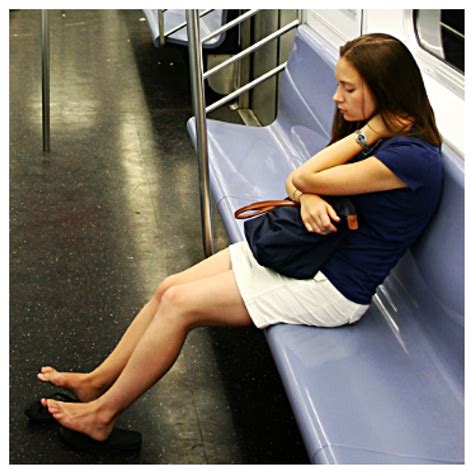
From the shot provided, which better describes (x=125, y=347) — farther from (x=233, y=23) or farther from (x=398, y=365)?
(x=233, y=23)

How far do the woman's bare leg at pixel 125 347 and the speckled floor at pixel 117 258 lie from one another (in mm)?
148

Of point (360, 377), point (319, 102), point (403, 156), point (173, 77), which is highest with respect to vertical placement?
point (403, 156)

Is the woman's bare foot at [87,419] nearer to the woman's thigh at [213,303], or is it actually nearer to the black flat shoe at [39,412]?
the black flat shoe at [39,412]

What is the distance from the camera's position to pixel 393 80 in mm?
2361

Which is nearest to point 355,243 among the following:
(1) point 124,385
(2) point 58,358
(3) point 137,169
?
(1) point 124,385

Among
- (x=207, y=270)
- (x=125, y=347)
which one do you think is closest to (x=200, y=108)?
(x=207, y=270)

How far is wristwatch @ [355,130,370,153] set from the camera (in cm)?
248

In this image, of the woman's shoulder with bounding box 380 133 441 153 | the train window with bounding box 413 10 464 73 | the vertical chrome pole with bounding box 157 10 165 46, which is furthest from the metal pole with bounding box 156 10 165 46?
the woman's shoulder with bounding box 380 133 441 153

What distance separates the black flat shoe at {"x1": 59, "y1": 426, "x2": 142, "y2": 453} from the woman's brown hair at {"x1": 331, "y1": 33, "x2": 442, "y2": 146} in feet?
3.80

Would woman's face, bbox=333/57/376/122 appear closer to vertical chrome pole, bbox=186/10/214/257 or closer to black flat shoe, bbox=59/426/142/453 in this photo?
vertical chrome pole, bbox=186/10/214/257

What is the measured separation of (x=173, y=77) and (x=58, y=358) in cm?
422

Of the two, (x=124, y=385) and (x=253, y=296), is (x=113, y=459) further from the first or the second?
(x=253, y=296)

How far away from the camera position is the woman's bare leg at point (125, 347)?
9.14ft

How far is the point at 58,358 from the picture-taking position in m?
3.24
